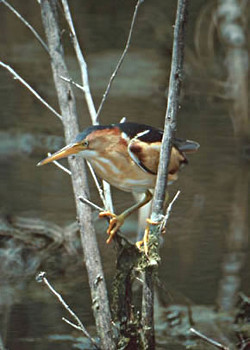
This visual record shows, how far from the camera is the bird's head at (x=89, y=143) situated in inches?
70.8

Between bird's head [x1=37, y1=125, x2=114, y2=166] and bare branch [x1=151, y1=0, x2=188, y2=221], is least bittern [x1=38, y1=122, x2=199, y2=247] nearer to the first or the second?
bird's head [x1=37, y1=125, x2=114, y2=166]

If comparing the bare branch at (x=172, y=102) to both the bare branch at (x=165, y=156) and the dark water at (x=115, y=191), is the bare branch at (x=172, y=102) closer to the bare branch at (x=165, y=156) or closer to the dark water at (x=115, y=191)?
the bare branch at (x=165, y=156)

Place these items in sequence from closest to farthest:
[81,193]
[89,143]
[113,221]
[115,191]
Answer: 1. [89,143]
2. [113,221]
3. [81,193]
4. [115,191]

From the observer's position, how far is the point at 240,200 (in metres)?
4.22

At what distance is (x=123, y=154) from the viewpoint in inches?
75.9

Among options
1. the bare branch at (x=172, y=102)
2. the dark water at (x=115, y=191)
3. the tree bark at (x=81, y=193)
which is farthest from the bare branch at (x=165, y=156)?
the dark water at (x=115, y=191)

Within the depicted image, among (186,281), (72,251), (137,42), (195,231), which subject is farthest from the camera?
(137,42)

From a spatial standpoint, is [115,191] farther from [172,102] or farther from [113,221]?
[172,102]

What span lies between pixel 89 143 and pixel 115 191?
7.80ft

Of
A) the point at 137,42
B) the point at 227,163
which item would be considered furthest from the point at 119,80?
the point at 227,163

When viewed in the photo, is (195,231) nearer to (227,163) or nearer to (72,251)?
(72,251)

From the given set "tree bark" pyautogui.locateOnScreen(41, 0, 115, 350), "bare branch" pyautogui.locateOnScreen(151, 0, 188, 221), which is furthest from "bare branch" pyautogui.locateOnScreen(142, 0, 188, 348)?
"tree bark" pyautogui.locateOnScreen(41, 0, 115, 350)

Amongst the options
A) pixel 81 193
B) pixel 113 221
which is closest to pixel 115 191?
pixel 81 193

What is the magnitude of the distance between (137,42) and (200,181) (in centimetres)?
277
